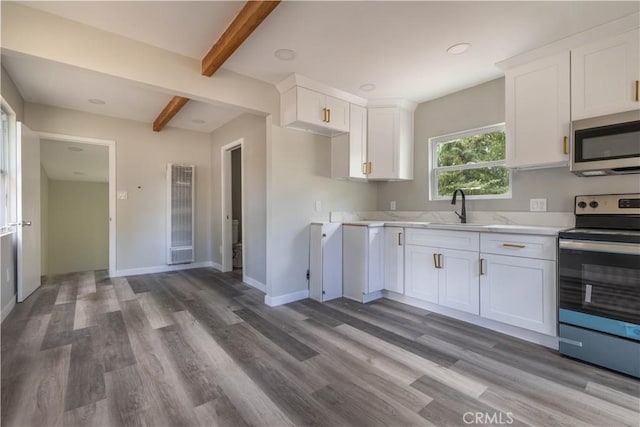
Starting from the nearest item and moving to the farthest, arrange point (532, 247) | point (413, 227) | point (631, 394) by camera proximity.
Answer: point (631, 394) < point (532, 247) < point (413, 227)

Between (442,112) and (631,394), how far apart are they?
2908mm

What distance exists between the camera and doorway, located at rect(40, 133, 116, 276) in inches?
237

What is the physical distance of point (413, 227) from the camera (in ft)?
10.3

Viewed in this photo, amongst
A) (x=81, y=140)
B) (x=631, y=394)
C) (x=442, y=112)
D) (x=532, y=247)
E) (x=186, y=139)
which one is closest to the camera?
(x=631, y=394)

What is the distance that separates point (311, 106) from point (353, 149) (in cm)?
74

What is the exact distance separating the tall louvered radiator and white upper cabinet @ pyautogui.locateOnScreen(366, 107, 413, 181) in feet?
10.4

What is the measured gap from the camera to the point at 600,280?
1.97 m

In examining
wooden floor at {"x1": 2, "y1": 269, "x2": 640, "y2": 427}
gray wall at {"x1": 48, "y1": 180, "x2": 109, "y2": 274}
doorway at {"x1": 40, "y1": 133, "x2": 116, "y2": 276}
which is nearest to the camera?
wooden floor at {"x1": 2, "y1": 269, "x2": 640, "y2": 427}

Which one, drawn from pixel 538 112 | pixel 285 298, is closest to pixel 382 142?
pixel 538 112

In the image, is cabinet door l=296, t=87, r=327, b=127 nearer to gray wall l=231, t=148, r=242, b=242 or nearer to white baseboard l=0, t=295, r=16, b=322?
gray wall l=231, t=148, r=242, b=242

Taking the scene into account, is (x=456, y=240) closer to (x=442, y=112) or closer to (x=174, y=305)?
(x=442, y=112)

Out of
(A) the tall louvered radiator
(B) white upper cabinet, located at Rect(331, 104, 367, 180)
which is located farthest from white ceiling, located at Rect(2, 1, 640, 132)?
(A) the tall louvered radiator

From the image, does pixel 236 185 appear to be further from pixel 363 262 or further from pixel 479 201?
pixel 479 201

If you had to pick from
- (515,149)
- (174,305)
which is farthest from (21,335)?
(515,149)
